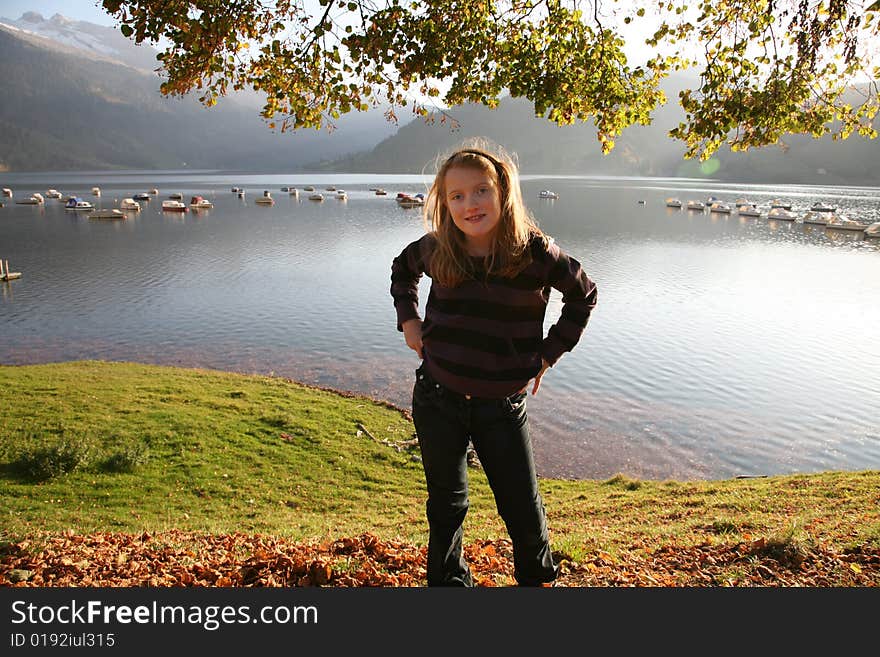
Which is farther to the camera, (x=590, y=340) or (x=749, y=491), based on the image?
(x=590, y=340)

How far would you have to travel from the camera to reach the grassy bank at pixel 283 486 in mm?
7145

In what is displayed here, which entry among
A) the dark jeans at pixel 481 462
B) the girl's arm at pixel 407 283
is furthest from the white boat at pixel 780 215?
the dark jeans at pixel 481 462

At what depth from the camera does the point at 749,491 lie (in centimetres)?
1019

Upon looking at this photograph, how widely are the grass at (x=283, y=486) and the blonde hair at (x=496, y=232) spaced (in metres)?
3.20

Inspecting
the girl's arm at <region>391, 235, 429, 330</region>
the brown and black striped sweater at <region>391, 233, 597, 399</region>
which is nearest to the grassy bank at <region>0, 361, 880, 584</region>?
the brown and black striped sweater at <region>391, 233, 597, 399</region>

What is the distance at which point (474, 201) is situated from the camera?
3.57 m

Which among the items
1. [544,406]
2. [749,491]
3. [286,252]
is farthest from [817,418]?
[286,252]

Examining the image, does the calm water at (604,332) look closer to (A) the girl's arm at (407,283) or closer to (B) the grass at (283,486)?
(B) the grass at (283,486)

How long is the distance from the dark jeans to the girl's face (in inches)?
40.8

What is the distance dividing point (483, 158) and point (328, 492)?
30.1ft

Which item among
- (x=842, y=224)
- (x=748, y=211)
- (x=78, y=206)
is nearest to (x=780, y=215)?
(x=748, y=211)

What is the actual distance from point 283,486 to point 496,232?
9134 millimetres

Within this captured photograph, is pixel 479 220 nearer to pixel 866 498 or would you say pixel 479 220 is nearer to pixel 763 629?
pixel 763 629

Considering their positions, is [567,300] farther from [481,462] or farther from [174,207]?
[174,207]
